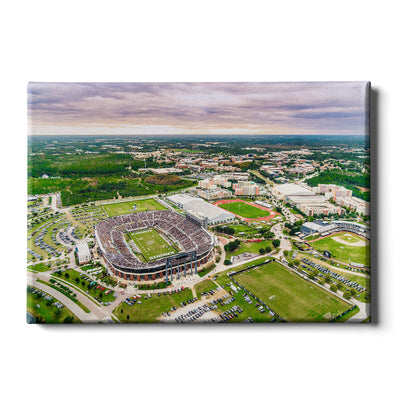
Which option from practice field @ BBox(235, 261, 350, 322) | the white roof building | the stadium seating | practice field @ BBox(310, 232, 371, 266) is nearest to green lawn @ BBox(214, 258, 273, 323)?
practice field @ BBox(235, 261, 350, 322)

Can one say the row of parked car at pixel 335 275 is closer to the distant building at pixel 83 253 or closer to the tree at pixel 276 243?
the tree at pixel 276 243

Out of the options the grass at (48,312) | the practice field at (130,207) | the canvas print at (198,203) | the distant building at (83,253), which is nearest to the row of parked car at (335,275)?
the canvas print at (198,203)

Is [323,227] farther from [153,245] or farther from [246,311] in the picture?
[153,245]

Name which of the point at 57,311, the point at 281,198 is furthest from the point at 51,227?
the point at 281,198

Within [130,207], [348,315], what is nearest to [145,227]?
[130,207]

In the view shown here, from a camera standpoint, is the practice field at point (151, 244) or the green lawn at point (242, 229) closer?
the practice field at point (151, 244)

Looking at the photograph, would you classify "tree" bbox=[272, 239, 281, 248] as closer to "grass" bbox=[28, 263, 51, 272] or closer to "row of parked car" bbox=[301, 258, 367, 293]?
"row of parked car" bbox=[301, 258, 367, 293]
